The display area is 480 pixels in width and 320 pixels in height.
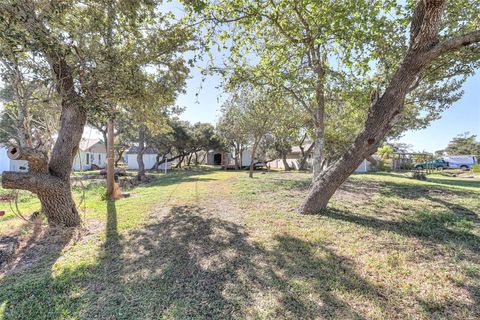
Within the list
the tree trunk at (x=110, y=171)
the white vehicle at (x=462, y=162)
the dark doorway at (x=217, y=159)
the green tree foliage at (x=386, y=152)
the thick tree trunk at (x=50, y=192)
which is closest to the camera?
the thick tree trunk at (x=50, y=192)

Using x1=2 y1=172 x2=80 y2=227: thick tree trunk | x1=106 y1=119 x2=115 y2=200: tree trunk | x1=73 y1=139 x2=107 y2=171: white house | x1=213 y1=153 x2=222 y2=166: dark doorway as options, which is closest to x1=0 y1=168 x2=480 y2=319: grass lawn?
x1=2 y1=172 x2=80 y2=227: thick tree trunk

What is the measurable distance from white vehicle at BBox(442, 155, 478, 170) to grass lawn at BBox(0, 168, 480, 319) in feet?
83.3

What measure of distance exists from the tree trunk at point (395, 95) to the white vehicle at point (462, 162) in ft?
91.7

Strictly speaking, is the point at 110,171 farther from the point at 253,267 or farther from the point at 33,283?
the point at 253,267

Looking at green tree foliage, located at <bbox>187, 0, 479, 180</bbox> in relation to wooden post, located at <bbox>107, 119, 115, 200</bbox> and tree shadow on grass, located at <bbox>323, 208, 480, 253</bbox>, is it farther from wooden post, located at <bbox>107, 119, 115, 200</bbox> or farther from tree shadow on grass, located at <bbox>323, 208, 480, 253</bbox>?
wooden post, located at <bbox>107, 119, 115, 200</bbox>

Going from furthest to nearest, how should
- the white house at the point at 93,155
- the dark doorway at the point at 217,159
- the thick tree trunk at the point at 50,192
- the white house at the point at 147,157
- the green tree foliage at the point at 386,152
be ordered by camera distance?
the dark doorway at the point at 217,159 < the white house at the point at 147,157 < the white house at the point at 93,155 < the green tree foliage at the point at 386,152 < the thick tree trunk at the point at 50,192

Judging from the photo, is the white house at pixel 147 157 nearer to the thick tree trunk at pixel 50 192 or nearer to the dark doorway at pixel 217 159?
the dark doorway at pixel 217 159

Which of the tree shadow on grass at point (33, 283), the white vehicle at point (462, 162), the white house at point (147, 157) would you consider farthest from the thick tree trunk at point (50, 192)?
the white vehicle at point (462, 162)

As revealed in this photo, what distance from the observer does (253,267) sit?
A: 317 centimetres

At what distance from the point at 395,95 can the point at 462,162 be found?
28.8 meters

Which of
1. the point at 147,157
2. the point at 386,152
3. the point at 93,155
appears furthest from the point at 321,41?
the point at 93,155

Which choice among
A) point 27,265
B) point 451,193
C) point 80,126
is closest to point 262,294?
point 27,265

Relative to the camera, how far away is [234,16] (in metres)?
5.26

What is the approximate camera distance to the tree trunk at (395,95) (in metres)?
3.87
